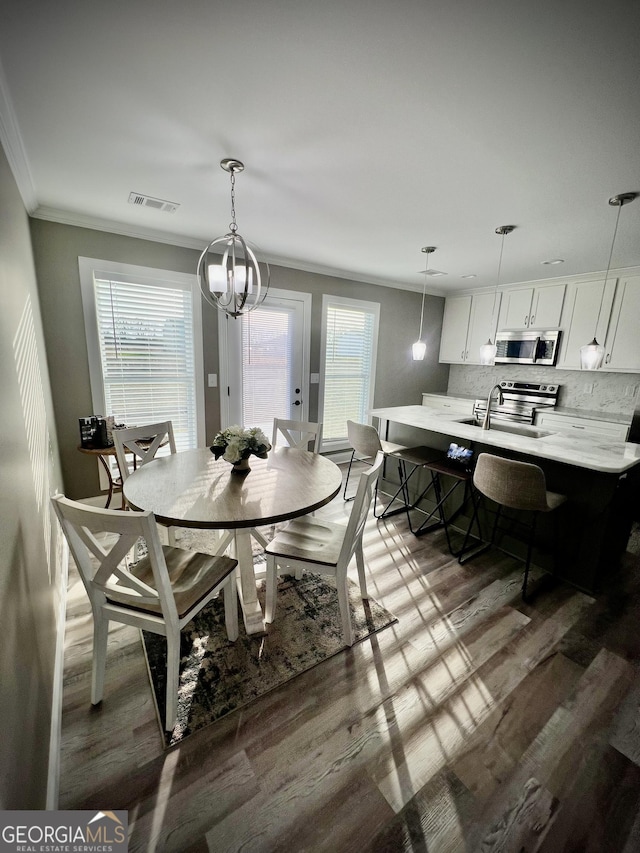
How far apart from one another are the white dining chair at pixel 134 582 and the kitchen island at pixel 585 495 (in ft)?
6.70

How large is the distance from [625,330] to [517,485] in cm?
281

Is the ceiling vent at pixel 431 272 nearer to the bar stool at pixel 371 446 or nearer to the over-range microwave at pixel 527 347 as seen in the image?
the over-range microwave at pixel 527 347

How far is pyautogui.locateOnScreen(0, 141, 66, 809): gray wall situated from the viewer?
92 cm

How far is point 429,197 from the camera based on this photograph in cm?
212

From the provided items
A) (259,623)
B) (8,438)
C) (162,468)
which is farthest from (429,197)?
(259,623)

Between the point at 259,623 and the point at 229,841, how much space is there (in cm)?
82

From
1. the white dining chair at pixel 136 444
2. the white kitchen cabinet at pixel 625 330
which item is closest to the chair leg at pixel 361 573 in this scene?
the white dining chair at pixel 136 444

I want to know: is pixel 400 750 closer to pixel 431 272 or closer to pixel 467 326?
pixel 431 272

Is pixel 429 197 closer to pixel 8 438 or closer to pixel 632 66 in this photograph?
pixel 632 66

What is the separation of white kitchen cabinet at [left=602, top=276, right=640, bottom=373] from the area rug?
3.62m

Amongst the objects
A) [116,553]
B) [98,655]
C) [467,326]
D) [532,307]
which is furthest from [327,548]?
[467,326]

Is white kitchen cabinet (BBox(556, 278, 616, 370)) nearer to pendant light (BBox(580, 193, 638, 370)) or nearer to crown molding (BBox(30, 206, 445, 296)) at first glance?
pendant light (BBox(580, 193, 638, 370))

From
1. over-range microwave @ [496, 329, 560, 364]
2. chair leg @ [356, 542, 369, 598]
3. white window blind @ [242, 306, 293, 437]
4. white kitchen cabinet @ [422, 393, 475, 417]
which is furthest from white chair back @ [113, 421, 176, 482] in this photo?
over-range microwave @ [496, 329, 560, 364]

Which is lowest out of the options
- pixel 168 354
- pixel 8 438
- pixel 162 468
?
pixel 162 468
